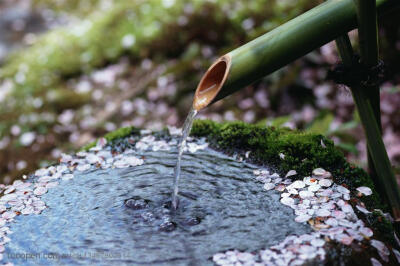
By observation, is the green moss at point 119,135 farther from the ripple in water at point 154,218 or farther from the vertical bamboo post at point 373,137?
the vertical bamboo post at point 373,137

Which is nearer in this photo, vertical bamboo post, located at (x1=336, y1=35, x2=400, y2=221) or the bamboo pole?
the bamboo pole

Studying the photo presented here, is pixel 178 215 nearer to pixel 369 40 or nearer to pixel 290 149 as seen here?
pixel 290 149

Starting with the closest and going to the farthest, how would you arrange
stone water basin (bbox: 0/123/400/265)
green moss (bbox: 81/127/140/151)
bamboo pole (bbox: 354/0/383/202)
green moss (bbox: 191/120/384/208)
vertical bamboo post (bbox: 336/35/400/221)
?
stone water basin (bbox: 0/123/400/265)
bamboo pole (bbox: 354/0/383/202)
vertical bamboo post (bbox: 336/35/400/221)
green moss (bbox: 191/120/384/208)
green moss (bbox: 81/127/140/151)

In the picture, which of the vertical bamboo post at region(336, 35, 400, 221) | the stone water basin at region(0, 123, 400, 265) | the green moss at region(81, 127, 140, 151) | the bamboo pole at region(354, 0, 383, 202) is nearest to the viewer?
the stone water basin at region(0, 123, 400, 265)

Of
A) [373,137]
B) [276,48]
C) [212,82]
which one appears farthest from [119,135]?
[373,137]

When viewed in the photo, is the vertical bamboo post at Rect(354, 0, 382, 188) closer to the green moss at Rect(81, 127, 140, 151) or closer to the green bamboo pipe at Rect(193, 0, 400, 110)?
the green bamboo pipe at Rect(193, 0, 400, 110)

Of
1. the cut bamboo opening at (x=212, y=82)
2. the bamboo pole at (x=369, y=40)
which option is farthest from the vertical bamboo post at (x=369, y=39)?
the cut bamboo opening at (x=212, y=82)

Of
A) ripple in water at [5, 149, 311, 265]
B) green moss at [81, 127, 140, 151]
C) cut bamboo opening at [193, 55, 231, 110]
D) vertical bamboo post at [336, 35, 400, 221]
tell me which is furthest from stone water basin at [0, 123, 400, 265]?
cut bamboo opening at [193, 55, 231, 110]
